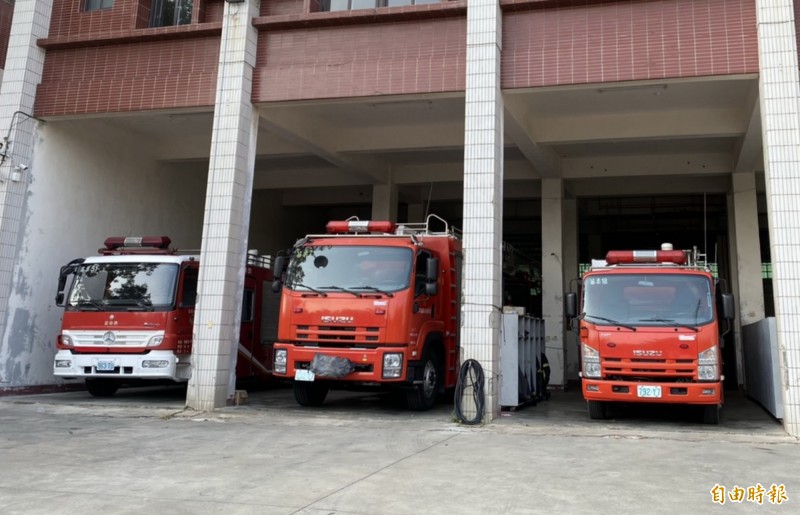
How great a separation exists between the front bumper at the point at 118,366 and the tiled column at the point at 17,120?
5.55 feet

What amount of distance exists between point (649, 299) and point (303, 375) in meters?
5.42

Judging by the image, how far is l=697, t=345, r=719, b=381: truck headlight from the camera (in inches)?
349

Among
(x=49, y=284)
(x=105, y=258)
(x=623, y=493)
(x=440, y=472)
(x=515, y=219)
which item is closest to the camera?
(x=623, y=493)

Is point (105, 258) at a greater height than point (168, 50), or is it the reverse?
point (168, 50)

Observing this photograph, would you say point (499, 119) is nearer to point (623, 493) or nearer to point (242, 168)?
point (242, 168)

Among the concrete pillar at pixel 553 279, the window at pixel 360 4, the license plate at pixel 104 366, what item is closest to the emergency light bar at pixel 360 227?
the window at pixel 360 4

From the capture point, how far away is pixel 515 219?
22.7 m

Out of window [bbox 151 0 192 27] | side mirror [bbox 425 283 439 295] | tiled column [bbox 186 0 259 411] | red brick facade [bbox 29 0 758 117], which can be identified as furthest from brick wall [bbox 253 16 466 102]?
side mirror [bbox 425 283 439 295]

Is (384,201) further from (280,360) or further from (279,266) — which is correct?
(280,360)

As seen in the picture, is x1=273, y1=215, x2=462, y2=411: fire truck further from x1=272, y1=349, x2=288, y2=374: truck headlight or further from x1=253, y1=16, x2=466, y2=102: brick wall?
x1=253, y1=16, x2=466, y2=102: brick wall

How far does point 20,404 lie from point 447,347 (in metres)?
7.46

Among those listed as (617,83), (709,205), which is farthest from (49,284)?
(709,205)

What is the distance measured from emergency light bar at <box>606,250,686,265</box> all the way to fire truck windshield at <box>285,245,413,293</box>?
137 inches

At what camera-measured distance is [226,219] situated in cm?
1097
